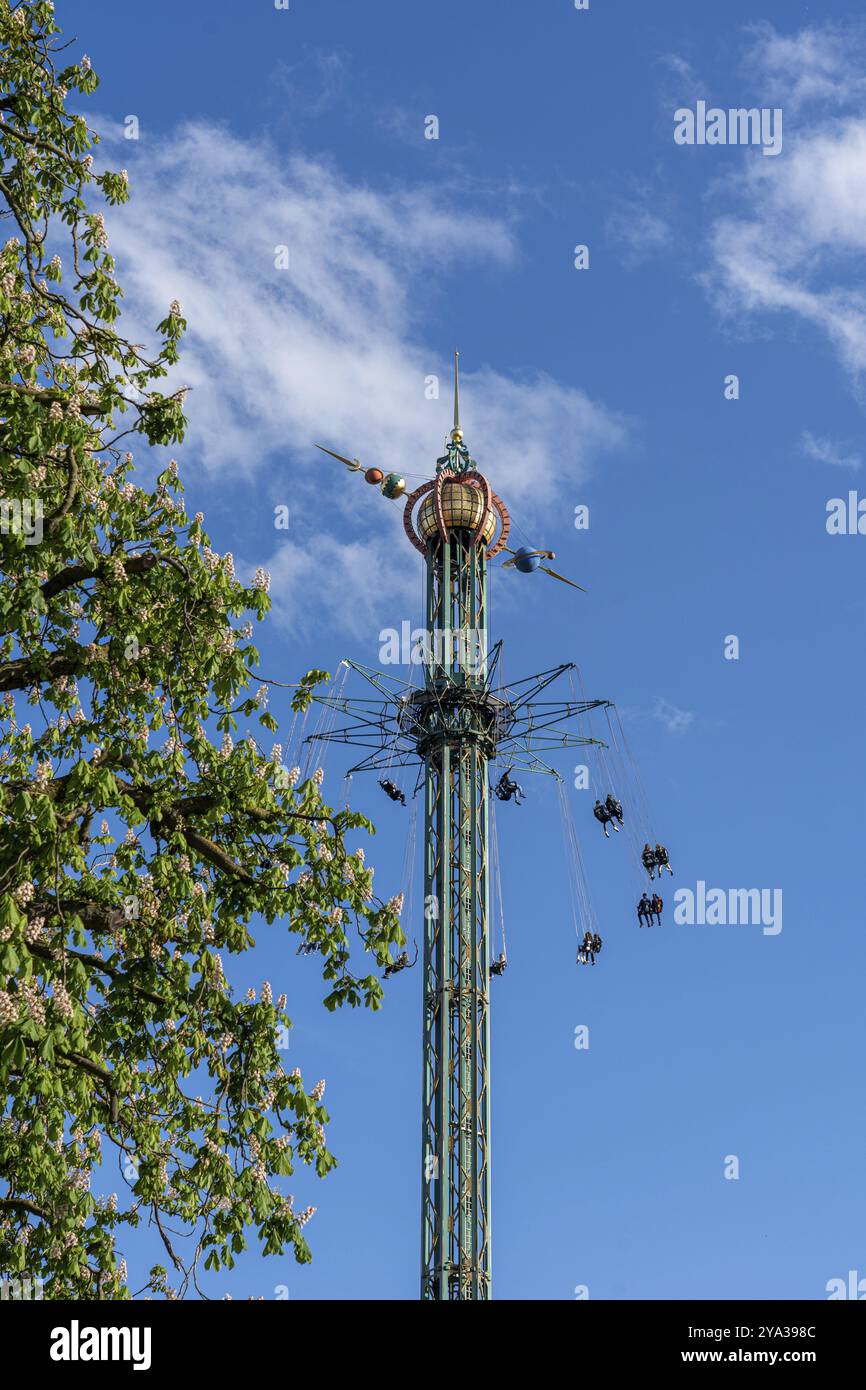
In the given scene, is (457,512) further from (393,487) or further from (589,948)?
(589,948)

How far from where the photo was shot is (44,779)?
17000mm

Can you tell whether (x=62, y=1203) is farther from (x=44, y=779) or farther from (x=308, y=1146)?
(x=44, y=779)

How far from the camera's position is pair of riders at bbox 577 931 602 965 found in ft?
156

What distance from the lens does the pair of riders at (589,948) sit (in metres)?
47.4

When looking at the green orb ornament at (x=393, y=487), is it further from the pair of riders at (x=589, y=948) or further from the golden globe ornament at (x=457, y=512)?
the pair of riders at (x=589, y=948)

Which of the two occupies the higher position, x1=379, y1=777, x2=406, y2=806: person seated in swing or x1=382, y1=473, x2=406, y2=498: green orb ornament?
x1=382, y1=473, x2=406, y2=498: green orb ornament

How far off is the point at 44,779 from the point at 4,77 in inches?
335

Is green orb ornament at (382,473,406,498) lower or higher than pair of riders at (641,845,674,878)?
higher

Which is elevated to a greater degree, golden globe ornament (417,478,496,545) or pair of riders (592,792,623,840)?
golden globe ornament (417,478,496,545)

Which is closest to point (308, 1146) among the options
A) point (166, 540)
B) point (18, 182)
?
point (166, 540)

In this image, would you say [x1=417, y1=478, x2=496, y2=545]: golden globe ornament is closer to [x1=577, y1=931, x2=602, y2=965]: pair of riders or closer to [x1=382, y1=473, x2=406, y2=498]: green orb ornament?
[x1=382, y1=473, x2=406, y2=498]: green orb ornament

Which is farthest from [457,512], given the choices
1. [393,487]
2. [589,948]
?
[589,948]

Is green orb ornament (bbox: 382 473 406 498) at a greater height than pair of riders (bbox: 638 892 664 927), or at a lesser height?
greater

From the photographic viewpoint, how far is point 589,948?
47.7 m
